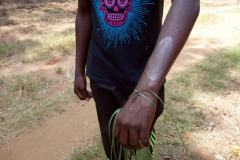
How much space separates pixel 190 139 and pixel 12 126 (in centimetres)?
201

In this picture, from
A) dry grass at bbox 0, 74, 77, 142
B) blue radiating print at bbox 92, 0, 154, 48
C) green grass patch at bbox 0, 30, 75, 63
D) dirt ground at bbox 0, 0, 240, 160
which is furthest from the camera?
green grass patch at bbox 0, 30, 75, 63

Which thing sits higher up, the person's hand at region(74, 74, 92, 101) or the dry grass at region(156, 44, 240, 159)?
the person's hand at region(74, 74, 92, 101)

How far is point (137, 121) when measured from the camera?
29.5 inches

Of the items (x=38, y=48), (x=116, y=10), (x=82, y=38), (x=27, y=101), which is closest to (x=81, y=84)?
(x=82, y=38)

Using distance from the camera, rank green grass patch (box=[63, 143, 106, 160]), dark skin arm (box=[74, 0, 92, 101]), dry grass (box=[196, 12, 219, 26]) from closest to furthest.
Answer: dark skin arm (box=[74, 0, 92, 101]) < green grass patch (box=[63, 143, 106, 160]) < dry grass (box=[196, 12, 219, 26])

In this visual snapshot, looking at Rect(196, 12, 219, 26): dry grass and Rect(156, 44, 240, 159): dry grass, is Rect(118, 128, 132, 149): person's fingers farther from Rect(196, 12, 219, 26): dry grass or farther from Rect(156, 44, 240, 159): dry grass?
Rect(196, 12, 219, 26): dry grass

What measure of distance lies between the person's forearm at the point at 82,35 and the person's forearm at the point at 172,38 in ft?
2.53

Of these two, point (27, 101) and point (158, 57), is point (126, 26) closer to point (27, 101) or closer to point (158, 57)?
point (158, 57)

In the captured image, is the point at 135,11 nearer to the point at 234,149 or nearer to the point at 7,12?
the point at 234,149

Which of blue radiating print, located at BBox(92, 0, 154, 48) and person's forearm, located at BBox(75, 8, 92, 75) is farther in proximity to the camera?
person's forearm, located at BBox(75, 8, 92, 75)

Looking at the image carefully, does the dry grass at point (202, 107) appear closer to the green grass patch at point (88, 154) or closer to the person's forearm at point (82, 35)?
the green grass patch at point (88, 154)

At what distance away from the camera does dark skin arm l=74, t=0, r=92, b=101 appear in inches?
57.1

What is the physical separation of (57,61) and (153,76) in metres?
3.63

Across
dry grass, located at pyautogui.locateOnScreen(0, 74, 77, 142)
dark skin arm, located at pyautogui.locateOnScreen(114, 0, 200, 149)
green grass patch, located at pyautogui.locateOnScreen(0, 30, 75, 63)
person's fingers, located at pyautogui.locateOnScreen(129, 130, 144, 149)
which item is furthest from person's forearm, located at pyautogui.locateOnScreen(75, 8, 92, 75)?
green grass patch, located at pyautogui.locateOnScreen(0, 30, 75, 63)
